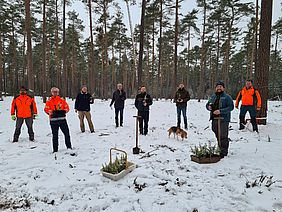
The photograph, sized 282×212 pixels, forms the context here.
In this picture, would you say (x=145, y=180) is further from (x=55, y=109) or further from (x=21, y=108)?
(x=21, y=108)

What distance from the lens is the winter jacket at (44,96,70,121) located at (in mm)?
5750

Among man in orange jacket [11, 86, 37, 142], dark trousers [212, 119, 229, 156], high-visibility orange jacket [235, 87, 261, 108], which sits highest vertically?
high-visibility orange jacket [235, 87, 261, 108]

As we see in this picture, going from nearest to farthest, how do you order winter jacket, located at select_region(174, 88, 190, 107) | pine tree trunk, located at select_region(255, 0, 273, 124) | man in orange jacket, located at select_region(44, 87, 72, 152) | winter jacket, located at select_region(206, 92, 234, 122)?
winter jacket, located at select_region(206, 92, 234, 122)
man in orange jacket, located at select_region(44, 87, 72, 152)
pine tree trunk, located at select_region(255, 0, 273, 124)
winter jacket, located at select_region(174, 88, 190, 107)

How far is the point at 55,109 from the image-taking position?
5.79 metres

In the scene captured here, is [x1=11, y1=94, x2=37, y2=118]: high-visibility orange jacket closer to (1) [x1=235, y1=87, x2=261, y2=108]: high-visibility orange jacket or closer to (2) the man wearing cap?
(2) the man wearing cap

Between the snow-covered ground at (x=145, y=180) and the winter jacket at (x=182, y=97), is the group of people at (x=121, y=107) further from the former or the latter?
the snow-covered ground at (x=145, y=180)

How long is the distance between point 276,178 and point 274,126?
17.9 ft

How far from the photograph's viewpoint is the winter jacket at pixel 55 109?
226 inches

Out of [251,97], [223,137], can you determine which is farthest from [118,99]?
[251,97]

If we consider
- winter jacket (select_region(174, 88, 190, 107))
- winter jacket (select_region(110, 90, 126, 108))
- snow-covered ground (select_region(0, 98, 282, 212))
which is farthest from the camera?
winter jacket (select_region(110, 90, 126, 108))

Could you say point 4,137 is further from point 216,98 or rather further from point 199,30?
point 199,30

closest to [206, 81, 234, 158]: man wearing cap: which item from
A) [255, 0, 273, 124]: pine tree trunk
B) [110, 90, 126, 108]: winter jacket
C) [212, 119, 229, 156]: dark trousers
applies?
[212, 119, 229, 156]: dark trousers

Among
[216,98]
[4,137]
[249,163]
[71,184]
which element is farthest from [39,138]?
[249,163]

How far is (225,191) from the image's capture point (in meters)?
3.46
